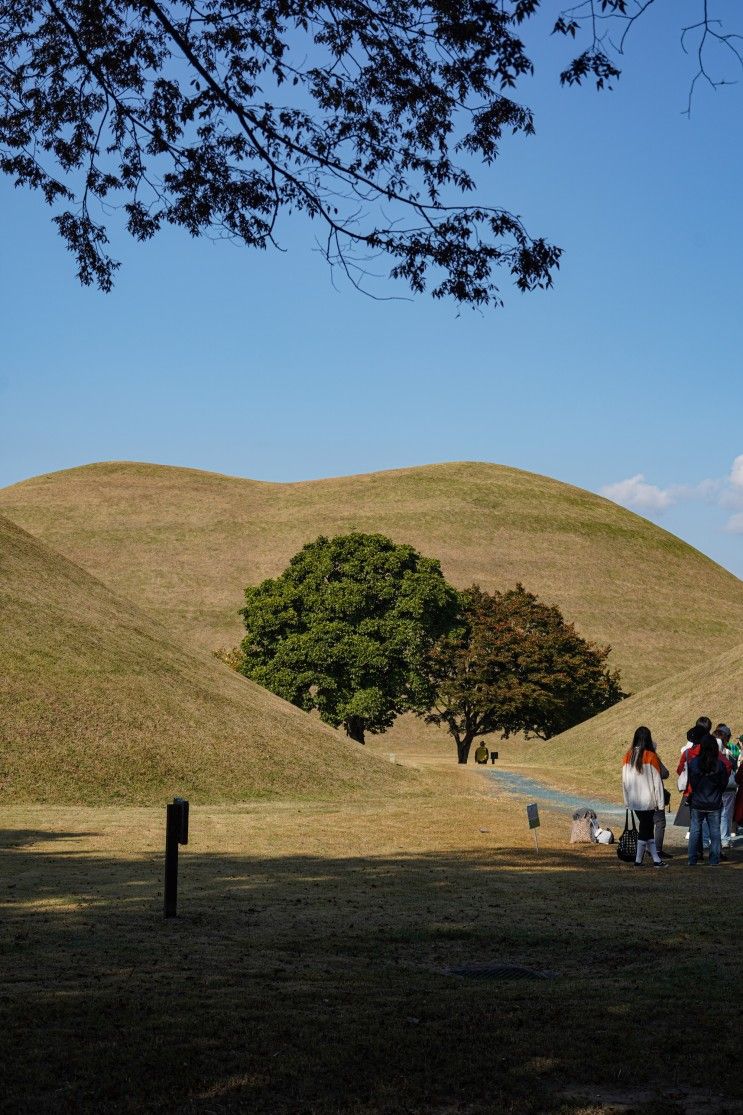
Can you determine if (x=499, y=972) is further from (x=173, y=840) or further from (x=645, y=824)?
(x=645, y=824)

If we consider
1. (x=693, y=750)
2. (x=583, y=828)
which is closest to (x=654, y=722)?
(x=583, y=828)

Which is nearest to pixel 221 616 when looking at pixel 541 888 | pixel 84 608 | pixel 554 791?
pixel 84 608

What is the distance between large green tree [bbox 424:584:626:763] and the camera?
7912 cm

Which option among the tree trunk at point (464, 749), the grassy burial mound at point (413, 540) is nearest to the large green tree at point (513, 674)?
the tree trunk at point (464, 749)

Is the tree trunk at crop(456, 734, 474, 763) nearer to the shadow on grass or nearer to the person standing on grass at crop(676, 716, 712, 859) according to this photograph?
the person standing on grass at crop(676, 716, 712, 859)

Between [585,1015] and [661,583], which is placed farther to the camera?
[661,583]

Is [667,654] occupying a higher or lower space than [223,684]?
higher

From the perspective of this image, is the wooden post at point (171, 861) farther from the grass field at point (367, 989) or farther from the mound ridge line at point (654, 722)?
the mound ridge line at point (654, 722)

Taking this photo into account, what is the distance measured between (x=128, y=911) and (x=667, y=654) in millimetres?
116275

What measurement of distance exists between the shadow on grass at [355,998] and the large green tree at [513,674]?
61710mm

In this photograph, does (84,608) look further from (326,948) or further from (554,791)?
(326,948)

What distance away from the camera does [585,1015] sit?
8672 mm

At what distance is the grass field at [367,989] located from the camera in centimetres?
699

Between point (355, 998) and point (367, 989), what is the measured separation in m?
0.44
